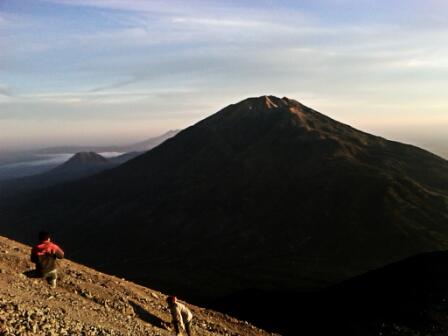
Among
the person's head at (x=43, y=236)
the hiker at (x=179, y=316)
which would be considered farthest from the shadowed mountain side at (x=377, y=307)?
the person's head at (x=43, y=236)

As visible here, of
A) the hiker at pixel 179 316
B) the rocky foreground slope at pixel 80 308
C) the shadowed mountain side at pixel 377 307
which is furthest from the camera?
the shadowed mountain side at pixel 377 307

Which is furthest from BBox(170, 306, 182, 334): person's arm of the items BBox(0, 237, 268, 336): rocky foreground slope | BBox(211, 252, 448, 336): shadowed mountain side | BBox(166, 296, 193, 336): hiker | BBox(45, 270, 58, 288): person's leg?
BBox(211, 252, 448, 336): shadowed mountain side

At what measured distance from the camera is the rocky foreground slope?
2400 centimetres

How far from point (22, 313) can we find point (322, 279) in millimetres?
161668

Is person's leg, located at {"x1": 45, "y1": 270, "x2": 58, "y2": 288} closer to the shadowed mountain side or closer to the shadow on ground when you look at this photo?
the shadow on ground

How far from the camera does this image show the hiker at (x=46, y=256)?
29.5 meters

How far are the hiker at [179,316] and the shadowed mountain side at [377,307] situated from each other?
2086 cm

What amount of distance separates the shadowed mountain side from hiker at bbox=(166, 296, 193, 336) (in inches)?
821

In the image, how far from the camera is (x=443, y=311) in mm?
49594

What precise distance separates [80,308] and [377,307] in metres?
33.2

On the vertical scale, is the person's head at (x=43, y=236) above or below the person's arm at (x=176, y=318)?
above

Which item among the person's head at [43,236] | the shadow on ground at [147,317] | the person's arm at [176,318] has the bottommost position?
the shadow on ground at [147,317]

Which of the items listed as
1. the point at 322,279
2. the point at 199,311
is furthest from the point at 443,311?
the point at 322,279

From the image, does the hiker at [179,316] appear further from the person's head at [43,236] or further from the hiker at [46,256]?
the person's head at [43,236]
